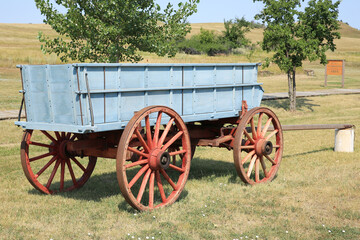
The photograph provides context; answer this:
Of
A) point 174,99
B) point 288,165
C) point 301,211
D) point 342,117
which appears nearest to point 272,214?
point 301,211

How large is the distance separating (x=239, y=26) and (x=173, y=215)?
187 feet

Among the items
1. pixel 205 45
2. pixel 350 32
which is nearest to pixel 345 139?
pixel 205 45

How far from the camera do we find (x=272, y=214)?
6.35 m

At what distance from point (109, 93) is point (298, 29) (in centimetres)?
1504

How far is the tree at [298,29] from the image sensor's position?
755 inches

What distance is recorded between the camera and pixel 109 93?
6047mm

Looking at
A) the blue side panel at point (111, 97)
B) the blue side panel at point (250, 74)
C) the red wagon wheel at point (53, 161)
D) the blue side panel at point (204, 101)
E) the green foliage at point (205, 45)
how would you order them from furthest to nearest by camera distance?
1. the green foliage at point (205, 45)
2. the blue side panel at point (250, 74)
3. the blue side panel at point (204, 101)
4. the red wagon wheel at point (53, 161)
5. the blue side panel at point (111, 97)

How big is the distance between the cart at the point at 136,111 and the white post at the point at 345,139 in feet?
12.0

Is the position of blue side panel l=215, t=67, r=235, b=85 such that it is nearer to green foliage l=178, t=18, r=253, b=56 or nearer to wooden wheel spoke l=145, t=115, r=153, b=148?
wooden wheel spoke l=145, t=115, r=153, b=148

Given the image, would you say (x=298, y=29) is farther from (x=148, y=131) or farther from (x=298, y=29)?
(x=148, y=131)

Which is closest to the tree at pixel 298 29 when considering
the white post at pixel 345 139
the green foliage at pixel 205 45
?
the white post at pixel 345 139

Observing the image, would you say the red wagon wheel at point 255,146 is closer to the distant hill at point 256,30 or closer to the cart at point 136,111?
the cart at point 136,111

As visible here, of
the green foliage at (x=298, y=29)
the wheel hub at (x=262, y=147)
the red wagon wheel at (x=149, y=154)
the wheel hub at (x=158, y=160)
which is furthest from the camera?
the green foliage at (x=298, y=29)

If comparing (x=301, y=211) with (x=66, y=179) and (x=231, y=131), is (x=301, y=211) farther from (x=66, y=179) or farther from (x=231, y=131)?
(x=66, y=179)
